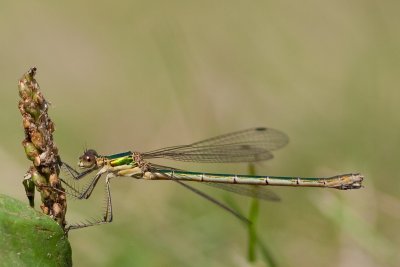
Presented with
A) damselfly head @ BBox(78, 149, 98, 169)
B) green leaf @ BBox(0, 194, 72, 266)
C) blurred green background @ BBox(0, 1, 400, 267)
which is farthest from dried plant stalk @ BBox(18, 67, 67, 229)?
damselfly head @ BBox(78, 149, 98, 169)

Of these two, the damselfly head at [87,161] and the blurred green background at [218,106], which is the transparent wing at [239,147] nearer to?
the blurred green background at [218,106]

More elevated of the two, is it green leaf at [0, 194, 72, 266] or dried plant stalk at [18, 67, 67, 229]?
dried plant stalk at [18, 67, 67, 229]

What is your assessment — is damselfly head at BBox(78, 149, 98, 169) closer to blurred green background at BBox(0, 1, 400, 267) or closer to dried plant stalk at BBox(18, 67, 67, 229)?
blurred green background at BBox(0, 1, 400, 267)

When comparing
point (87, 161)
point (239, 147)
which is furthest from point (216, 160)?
point (87, 161)

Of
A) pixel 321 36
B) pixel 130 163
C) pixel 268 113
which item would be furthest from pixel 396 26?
pixel 130 163

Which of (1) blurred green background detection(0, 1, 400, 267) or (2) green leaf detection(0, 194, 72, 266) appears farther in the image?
(1) blurred green background detection(0, 1, 400, 267)

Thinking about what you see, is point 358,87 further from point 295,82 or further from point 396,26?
point 396,26

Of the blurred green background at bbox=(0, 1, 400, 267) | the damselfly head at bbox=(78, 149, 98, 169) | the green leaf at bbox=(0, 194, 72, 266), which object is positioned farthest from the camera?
the blurred green background at bbox=(0, 1, 400, 267)

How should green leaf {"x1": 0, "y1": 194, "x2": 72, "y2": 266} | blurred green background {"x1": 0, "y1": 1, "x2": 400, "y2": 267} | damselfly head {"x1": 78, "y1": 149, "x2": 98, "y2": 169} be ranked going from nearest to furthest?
green leaf {"x1": 0, "y1": 194, "x2": 72, "y2": 266}, damselfly head {"x1": 78, "y1": 149, "x2": 98, "y2": 169}, blurred green background {"x1": 0, "y1": 1, "x2": 400, "y2": 267}
